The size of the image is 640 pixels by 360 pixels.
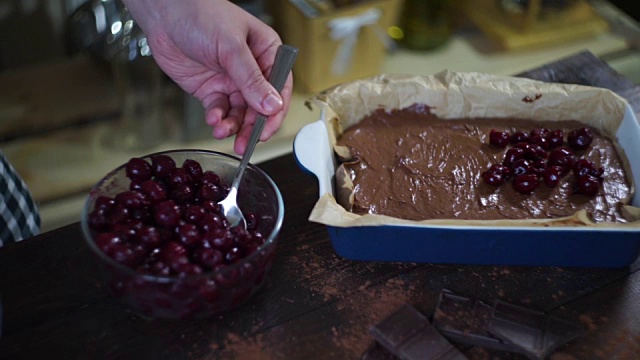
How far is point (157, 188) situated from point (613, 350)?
26.5 inches

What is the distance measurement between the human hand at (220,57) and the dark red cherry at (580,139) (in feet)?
1.69

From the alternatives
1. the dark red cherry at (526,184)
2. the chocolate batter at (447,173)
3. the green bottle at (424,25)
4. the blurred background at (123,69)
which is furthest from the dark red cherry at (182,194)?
the green bottle at (424,25)

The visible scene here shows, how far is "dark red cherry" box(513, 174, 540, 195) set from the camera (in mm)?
1109

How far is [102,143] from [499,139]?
48.1 inches

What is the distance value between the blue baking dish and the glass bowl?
0.11m

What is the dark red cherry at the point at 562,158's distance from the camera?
116cm

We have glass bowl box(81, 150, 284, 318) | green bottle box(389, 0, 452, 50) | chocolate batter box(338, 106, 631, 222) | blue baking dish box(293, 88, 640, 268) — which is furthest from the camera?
green bottle box(389, 0, 452, 50)

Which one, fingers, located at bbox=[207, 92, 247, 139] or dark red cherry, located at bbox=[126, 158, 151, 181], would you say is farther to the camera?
fingers, located at bbox=[207, 92, 247, 139]

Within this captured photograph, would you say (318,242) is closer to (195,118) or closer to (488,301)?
(488,301)

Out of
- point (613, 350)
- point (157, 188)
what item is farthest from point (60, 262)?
point (613, 350)

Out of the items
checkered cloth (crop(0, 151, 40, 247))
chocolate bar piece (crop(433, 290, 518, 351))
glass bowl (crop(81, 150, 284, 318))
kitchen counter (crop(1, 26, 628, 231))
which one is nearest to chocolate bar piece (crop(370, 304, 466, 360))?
chocolate bar piece (crop(433, 290, 518, 351))

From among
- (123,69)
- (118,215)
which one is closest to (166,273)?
(118,215)

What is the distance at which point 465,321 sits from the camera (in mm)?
945

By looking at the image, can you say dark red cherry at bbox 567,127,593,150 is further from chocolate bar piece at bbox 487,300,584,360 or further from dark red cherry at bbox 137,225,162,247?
dark red cherry at bbox 137,225,162,247
